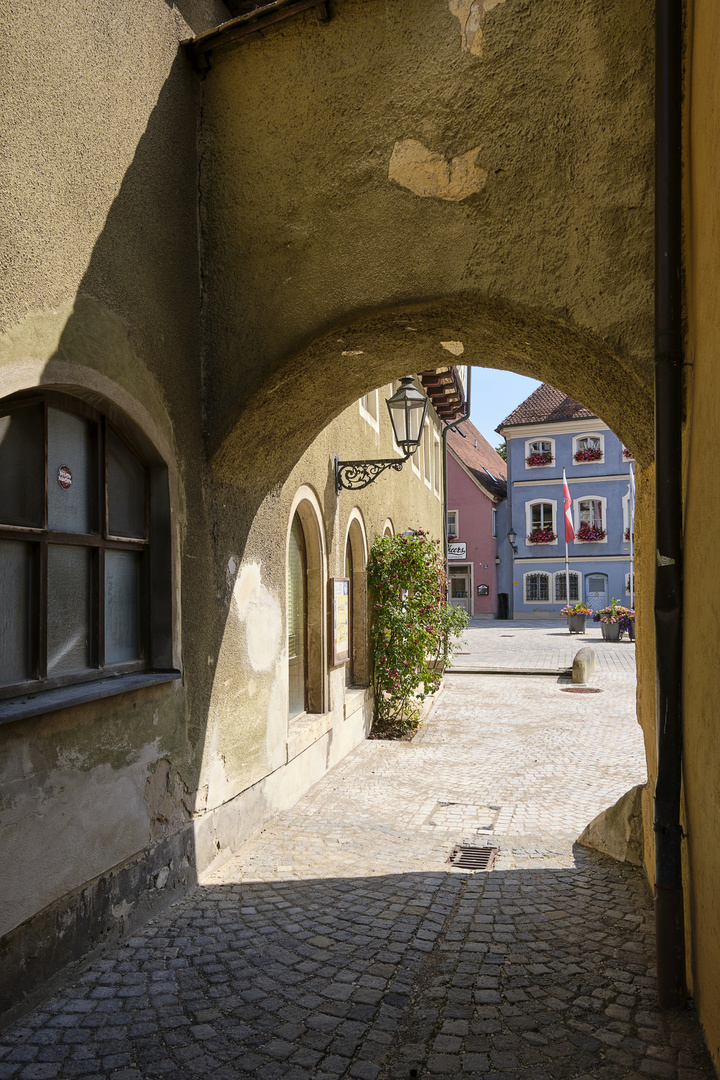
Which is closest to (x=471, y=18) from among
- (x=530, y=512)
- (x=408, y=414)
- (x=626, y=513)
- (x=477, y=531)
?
(x=408, y=414)

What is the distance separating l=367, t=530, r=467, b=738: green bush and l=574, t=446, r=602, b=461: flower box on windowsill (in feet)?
81.7

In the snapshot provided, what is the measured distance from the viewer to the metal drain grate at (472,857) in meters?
4.93

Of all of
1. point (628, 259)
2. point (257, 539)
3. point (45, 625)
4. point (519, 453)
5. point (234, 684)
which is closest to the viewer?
point (45, 625)

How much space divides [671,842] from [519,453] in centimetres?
3258

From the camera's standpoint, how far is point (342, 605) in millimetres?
8117

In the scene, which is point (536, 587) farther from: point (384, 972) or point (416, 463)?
point (384, 972)

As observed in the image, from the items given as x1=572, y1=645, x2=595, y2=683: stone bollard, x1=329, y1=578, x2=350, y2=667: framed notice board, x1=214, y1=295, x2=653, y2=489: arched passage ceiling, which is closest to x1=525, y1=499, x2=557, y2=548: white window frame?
x1=572, y1=645, x2=595, y2=683: stone bollard

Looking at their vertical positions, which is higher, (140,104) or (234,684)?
(140,104)

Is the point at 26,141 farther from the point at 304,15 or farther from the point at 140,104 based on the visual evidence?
the point at 304,15

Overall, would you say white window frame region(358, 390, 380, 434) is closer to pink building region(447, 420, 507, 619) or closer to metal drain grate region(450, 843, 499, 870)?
metal drain grate region(450, 843, 499, 870)

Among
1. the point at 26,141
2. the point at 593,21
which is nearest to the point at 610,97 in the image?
the point at 593,21

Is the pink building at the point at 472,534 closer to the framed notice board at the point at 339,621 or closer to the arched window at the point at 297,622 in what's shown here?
the framed notice board at the point at 339,621

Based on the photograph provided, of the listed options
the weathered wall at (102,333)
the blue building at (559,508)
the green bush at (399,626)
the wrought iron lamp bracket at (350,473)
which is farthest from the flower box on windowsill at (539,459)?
the weathered wall at (102,333)

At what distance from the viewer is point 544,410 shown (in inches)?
1355
